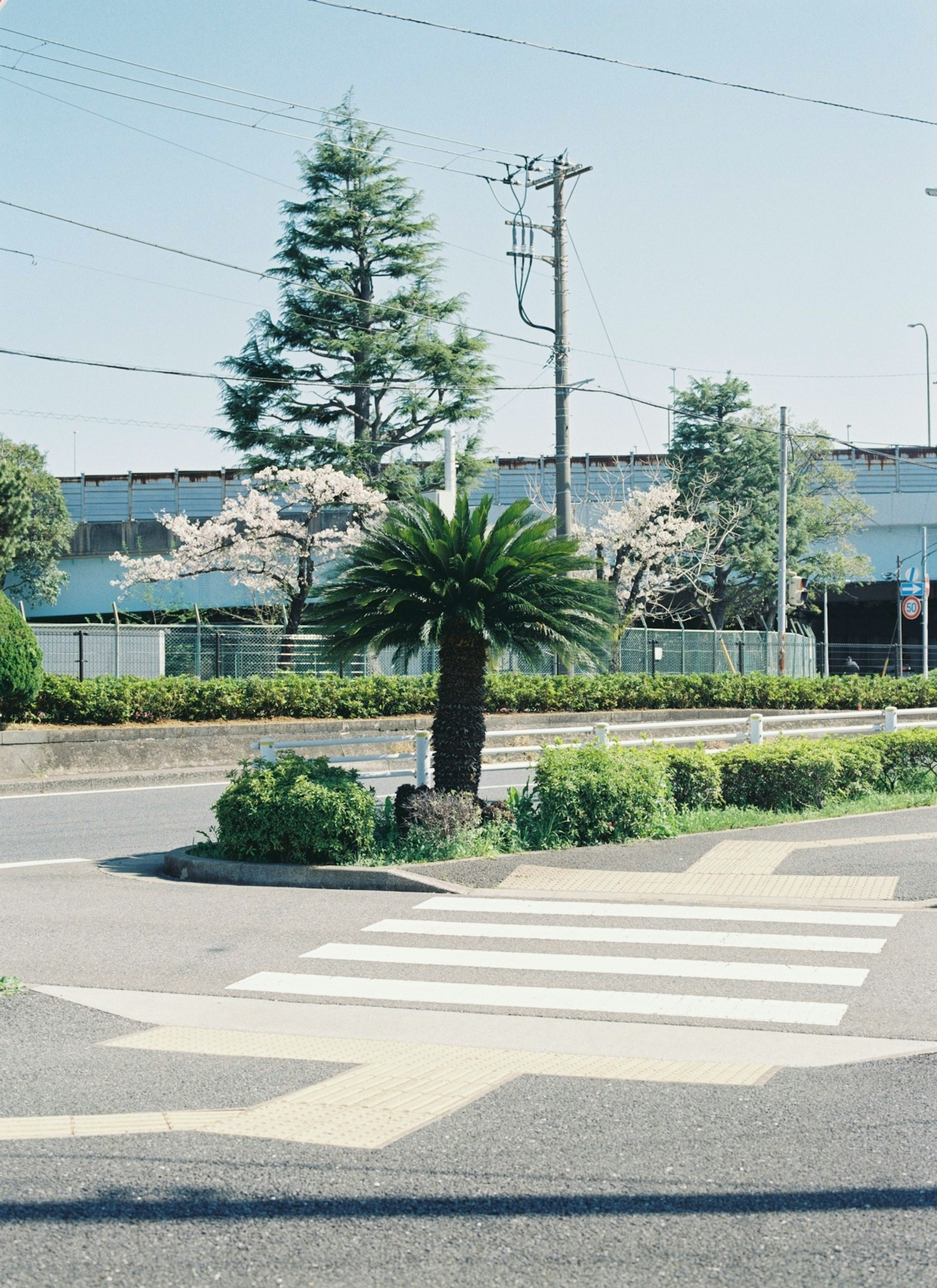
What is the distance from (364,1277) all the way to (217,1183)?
967 mm

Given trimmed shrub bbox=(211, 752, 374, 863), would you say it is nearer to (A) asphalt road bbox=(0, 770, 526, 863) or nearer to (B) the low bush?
(B) the low bush

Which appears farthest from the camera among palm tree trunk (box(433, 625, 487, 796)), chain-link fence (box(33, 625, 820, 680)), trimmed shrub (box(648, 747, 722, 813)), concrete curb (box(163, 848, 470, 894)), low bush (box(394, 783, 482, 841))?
chain-link fence (box(33, 625, 820, 680))

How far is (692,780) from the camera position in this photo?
47.7ft

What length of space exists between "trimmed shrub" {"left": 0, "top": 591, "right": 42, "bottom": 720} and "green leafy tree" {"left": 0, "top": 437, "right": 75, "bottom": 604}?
26119 millimetres

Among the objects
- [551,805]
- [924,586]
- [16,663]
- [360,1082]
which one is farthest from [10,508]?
[360,1082]

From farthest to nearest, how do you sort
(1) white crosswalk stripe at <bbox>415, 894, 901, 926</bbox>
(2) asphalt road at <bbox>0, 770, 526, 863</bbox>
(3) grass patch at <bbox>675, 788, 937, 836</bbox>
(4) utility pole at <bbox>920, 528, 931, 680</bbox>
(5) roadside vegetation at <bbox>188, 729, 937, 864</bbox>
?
(4) utility pole at <bbox>920, 528, 931, 680</bbox>, (2) asphalt road at <bbox>0, 770, 526, 863</bbox>, (3) grass patch at <bbox>675, 788, 937, 836</bbox>, (5) roadside vegetation at <bbox>188, 729, 937, 864</bbox>, (1) white crosswalk stripe at <bbox>415, 894, 901, 926</bbox>

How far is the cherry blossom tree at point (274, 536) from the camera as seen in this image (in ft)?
115

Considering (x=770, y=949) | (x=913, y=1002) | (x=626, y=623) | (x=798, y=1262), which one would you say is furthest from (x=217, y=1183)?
(x=626, y=623)

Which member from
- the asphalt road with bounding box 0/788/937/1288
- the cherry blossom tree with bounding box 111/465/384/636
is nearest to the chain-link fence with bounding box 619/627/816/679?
the cherry blossom tree with bounding box 111/465/384/636

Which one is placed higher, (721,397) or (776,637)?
(721,397)

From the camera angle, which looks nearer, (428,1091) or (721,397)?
(428,1091)

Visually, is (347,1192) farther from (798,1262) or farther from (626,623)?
(626,623)

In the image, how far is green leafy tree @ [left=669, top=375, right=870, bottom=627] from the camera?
49156 mm

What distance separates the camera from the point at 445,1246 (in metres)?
4.32
